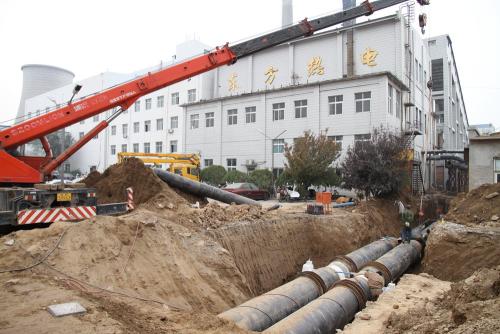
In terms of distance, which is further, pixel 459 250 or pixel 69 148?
pixel 459 250

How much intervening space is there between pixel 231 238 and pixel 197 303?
3332 millimetres

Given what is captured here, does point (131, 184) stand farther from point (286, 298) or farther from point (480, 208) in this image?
point (480, 208)

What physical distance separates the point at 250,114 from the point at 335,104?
27.2ft

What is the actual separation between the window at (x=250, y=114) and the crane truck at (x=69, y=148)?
21.8 metres

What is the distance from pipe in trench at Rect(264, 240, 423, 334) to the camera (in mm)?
6110

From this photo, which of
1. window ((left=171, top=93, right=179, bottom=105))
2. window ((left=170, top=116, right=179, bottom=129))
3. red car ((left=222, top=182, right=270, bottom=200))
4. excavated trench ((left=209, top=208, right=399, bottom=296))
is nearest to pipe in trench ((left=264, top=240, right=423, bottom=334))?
excavated trench ((left=209, top=208, right=399, bottom=296))

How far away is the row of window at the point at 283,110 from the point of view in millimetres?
28031

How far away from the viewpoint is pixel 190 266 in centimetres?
854

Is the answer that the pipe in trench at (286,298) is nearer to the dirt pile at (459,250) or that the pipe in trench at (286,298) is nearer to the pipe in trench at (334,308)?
the pipe in trench at (334,308)

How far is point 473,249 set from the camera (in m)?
11.3

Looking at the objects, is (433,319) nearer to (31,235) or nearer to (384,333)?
(384,333)

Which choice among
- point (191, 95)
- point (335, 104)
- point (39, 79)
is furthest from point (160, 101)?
point (39, 79)

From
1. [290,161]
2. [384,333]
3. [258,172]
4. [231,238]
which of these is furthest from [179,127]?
[384,333]

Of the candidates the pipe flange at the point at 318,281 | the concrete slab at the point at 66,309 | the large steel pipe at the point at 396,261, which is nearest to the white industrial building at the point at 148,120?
the large steel pipe at the point at 396,261
